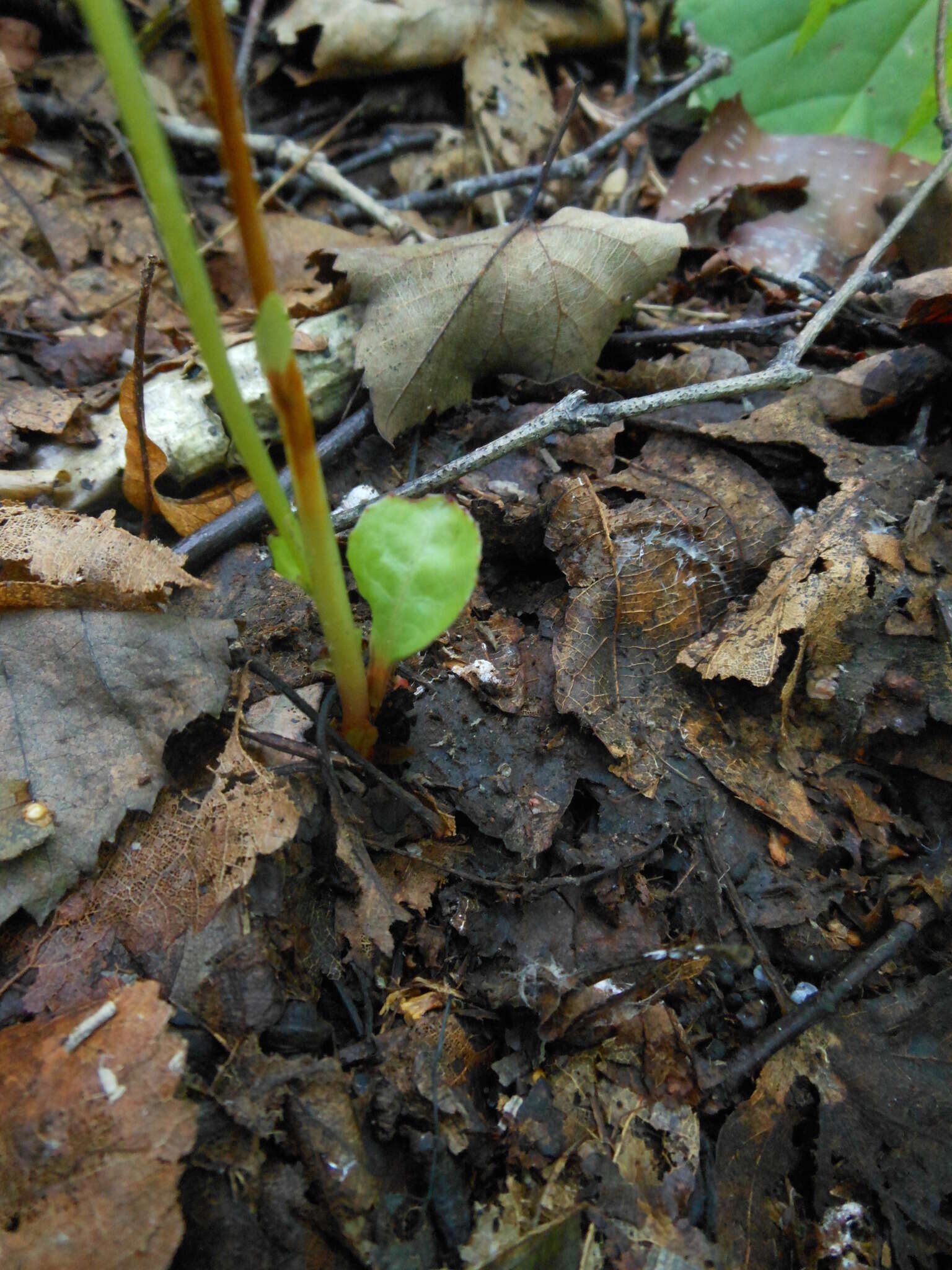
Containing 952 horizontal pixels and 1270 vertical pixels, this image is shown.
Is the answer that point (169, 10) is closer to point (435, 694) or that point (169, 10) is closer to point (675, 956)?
point (435, 694)

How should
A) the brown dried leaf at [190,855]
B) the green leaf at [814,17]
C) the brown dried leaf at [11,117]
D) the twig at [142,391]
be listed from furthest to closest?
the brown dried leaf at [11,117] < the green leaf at [814,17] < the twig at [142,391] < the brown dried leaf at [190,855]

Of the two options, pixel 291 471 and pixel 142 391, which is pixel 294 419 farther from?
pixel 142 391

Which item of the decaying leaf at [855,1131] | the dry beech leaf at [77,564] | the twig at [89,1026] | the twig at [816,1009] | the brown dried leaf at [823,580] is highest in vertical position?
the dry beech leaf at [77,564]

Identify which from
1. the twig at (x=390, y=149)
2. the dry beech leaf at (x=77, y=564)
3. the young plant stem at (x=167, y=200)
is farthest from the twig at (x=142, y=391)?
the twig at (x=390, y=149)

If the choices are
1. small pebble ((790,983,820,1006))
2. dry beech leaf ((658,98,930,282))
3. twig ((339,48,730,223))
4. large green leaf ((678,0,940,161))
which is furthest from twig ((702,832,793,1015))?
large green leaf ((678,0,940,161))

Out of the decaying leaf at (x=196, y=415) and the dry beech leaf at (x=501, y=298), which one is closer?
the decaying leaf at (x=196, y=415)

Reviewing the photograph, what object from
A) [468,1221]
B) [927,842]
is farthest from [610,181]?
[468,1221]

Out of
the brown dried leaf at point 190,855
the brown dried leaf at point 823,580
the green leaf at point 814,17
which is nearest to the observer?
the brown dried leaf at point 190,855

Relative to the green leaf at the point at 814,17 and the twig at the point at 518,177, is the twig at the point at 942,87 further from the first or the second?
the twig at the point at 518,177
